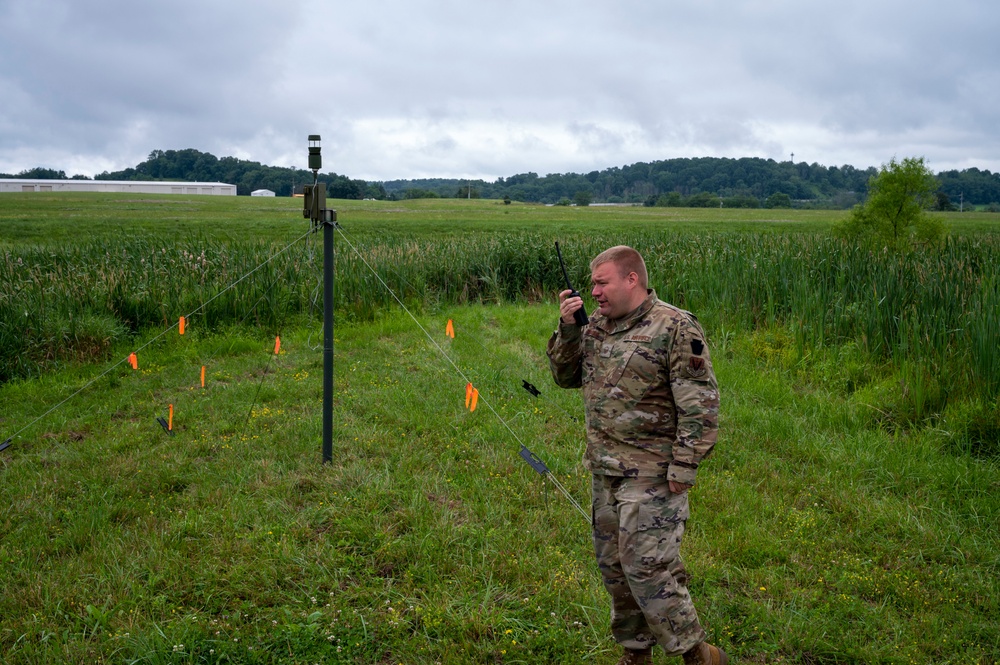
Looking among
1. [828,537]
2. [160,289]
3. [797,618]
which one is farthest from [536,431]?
[160,289]

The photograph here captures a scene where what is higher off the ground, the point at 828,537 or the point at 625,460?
the point at 625,460

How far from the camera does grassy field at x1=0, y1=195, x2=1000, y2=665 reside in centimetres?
378

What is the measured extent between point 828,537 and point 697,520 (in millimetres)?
841

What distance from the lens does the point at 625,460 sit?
3.15 metres

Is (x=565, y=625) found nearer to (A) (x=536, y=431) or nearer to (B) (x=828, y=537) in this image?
(B) (x=828, y=537)

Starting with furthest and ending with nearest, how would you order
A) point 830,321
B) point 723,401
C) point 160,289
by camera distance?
point 160,289 → point 830,321 → point 723,401

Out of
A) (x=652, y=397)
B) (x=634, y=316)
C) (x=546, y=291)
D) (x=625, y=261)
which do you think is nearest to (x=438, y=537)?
(x=652, y=397)

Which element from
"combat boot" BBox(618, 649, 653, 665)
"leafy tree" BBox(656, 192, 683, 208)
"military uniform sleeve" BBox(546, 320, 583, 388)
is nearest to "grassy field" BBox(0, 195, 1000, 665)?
"combat boot" BBox(618, 649, 653, 665)

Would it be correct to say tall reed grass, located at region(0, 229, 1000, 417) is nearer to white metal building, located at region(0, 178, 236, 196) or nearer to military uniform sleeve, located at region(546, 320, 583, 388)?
military uniform sleeve, located at region(546, 320, 583, 388)

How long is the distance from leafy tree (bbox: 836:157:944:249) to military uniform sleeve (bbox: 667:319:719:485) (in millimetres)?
25155

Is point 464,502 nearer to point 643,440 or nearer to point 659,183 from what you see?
point 643,440

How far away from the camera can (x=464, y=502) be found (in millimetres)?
5312

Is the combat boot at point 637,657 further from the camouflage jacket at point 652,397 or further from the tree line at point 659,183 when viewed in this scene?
the tree line at point 659,183

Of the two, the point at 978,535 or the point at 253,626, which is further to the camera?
the point at 978,535
